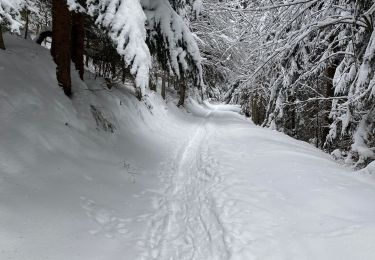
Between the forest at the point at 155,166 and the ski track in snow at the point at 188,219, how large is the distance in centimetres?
3

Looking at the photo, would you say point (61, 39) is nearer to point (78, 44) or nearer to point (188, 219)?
point (78, 44)

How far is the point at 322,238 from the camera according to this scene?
474 cm

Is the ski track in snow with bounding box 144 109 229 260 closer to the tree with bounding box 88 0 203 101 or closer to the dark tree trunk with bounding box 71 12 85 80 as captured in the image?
the tree with bounding box 88 0 203 101

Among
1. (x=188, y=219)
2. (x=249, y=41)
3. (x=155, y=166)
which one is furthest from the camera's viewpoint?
(x=155, y=166)

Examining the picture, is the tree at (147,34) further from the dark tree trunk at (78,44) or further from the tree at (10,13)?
the dark tree trunk at (78,44)

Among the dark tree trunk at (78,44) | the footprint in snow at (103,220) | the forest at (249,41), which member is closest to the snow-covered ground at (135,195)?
the footprint in snow at (103,220)

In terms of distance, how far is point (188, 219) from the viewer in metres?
5.84

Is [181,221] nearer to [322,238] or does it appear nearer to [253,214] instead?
[253,214]

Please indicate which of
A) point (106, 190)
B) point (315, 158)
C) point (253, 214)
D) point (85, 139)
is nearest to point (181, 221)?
point (253, 214)

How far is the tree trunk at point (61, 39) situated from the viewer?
26.6 ft

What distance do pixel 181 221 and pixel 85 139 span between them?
3.31 m

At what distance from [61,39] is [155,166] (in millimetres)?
3757

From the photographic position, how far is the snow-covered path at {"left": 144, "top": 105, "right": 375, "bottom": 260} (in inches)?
183

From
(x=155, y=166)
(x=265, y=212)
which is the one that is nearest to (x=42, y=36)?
(x=155, y=166)
